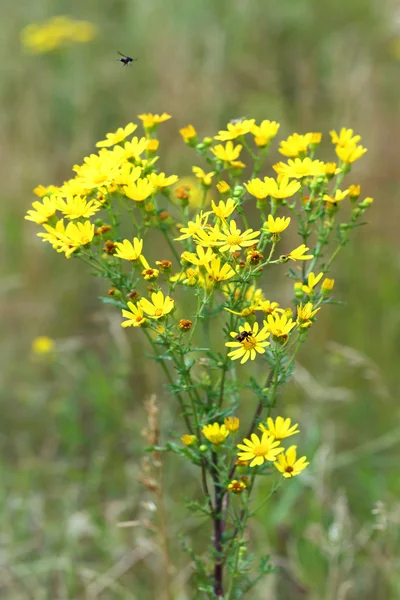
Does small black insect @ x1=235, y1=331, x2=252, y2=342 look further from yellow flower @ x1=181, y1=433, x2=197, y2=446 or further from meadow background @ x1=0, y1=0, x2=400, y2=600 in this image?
meadow background @ x1=0, y1=0, x2=400, y2=600

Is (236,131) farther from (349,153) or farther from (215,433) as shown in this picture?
(215,433)

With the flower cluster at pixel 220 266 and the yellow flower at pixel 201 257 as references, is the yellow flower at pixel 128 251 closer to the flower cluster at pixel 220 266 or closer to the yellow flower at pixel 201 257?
the flower cluster at pixel 220 266

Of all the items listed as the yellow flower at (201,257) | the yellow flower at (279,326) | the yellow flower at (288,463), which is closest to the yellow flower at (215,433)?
the yellow flower at (288,463)

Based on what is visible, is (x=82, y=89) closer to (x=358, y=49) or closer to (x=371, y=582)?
(x=358, y=49)

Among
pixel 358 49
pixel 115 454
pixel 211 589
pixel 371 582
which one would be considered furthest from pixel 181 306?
pixel 358 49

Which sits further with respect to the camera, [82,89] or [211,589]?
[82,89]
